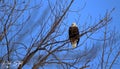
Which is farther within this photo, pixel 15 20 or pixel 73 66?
pixel 15 20

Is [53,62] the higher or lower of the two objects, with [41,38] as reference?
lower

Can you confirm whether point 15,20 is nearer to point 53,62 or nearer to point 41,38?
point 41,38

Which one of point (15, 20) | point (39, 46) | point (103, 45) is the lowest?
point (103, 45)

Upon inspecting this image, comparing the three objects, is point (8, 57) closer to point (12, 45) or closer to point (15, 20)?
point (12, 45)

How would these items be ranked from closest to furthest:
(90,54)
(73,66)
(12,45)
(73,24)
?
(73,66)
(12,45)
(90,54)
(73,24)

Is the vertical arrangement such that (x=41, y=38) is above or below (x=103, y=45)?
above

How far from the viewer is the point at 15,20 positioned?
3307mm

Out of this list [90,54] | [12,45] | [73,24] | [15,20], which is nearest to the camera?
[12,45]

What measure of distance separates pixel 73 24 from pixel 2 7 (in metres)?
1.45

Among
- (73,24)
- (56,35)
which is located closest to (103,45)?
(73,24)

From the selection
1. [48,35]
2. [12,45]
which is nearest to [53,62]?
[48,35]

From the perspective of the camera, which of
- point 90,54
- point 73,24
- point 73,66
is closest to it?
point 73,66

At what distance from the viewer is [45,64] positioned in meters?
3.05

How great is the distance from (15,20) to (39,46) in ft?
1.71
